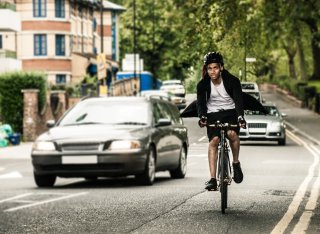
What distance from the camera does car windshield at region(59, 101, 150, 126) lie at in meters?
19.0

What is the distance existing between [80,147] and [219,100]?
208 inches

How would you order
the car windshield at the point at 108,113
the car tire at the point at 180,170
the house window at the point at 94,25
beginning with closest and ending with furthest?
the car windshield at the point at 108,113 < the car tire at the point at 180,170 < the house window at the point at 94,25

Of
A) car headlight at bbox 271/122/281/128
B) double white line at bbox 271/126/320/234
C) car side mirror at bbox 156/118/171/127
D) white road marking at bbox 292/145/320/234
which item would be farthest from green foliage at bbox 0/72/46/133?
white road marking at bbox 292/145/320/234

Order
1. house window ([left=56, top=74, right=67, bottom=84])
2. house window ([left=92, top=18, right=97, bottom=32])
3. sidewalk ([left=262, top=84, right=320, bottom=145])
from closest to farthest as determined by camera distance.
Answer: sidewalk ([left=262, top=84, right=320, bottom=145]) < house window ([left=56, top=74, right=67, bottom=84]) < house window ([left=92, top=18, right=97, bottom=32])

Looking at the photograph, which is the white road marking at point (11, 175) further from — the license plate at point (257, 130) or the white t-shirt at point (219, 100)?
the license plate at point (257, 130)

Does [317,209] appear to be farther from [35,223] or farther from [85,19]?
[85,19]

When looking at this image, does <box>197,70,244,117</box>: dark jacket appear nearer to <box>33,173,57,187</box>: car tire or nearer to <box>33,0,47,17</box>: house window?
<box>33,173,57,187</box>: car tire

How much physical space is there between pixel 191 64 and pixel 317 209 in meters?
15.0

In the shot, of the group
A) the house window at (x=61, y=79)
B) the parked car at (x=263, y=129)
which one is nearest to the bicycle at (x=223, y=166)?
the parked car at (x=263, y=129)

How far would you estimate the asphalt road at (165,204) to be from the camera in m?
11.3

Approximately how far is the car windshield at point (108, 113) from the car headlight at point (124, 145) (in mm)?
931

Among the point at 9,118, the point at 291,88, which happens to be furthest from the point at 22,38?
the point at 9,118

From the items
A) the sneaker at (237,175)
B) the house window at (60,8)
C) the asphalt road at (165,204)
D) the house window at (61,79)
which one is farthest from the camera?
the house window at (61,79)

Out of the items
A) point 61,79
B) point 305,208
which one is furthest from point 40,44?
point 305,208
